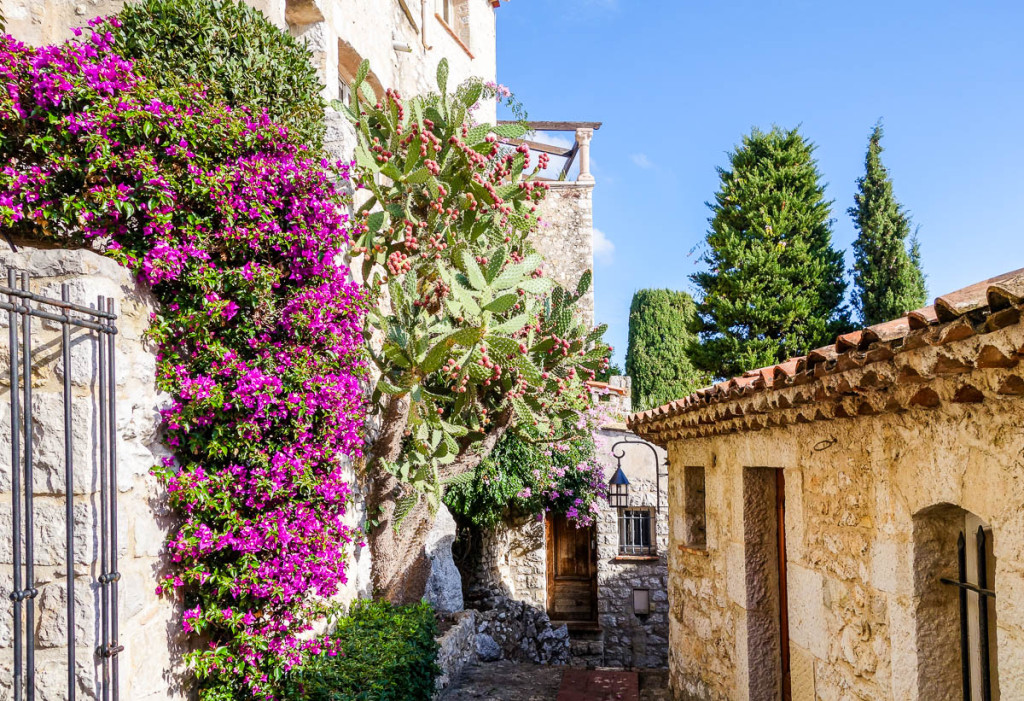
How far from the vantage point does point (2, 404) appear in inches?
111

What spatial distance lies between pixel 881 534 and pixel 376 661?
2906 millimetres

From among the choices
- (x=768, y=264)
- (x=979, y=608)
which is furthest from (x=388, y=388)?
(x=768, y=264)

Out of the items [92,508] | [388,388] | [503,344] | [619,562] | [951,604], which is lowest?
[619,562]

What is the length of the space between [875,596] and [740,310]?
12440mm

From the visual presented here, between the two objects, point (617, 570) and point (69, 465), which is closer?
point (69, 465)

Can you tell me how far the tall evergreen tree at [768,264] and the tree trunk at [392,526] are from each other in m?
10.6

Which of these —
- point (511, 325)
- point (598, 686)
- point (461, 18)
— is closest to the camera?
point (511, 325)

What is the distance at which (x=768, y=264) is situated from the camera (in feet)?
49.4

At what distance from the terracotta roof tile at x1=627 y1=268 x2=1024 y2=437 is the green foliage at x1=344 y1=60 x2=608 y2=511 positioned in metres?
1.70

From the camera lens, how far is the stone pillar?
16531 millimetres

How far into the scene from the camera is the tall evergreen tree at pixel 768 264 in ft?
49.1

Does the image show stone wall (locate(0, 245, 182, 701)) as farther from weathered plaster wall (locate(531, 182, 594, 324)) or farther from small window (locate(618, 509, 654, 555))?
weathered plaster wall (locate(531, 182, 594, 324))

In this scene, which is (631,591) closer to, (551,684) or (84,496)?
(551,684)

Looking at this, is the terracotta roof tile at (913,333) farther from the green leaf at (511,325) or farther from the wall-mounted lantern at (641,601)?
the wall-mounted lantern at (641,601)
